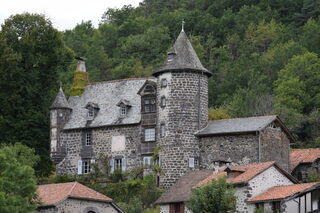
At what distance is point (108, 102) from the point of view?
237 feet

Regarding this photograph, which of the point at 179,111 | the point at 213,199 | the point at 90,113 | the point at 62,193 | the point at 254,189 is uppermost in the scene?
the point at 90,113

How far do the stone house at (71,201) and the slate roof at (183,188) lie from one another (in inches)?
137

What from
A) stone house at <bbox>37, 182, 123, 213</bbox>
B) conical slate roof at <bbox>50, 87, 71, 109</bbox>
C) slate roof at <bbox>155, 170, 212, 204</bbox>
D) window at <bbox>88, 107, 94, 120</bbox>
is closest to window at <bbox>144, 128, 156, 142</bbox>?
window at <bbox>88, 107, 94, 120</bbox>

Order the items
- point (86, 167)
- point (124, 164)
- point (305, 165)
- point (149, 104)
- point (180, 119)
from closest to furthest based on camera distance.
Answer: point (180, 119) < point (305, 165) < point (149, 104) < point (124, 164) < point (86, 167)

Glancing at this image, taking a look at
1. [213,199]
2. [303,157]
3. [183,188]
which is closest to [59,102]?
[183,188]

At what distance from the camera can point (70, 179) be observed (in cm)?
6925

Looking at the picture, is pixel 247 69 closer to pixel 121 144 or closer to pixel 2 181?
pixel 121 144

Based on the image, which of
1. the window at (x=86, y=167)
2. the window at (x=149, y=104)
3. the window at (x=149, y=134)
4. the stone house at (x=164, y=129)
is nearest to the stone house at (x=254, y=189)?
the stone house at (x=164, y=129)

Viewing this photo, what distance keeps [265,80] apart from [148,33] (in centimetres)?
2155

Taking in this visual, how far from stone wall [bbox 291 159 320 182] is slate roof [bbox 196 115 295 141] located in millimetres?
2404

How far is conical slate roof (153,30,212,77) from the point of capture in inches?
2640

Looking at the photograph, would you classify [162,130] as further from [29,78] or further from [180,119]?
[29,78]

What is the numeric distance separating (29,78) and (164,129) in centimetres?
1366

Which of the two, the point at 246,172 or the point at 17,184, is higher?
the point at 246,172
